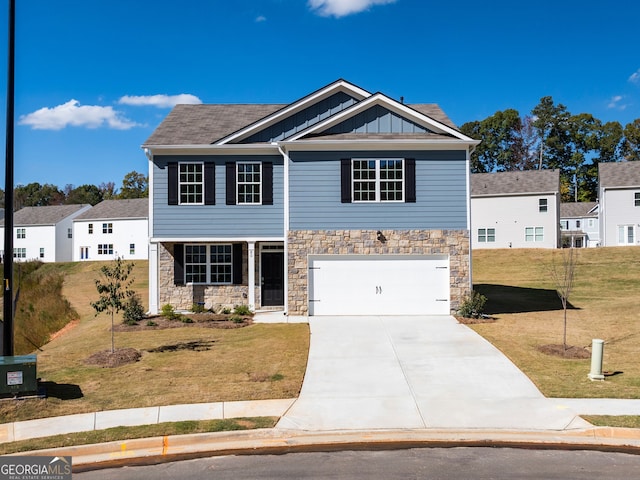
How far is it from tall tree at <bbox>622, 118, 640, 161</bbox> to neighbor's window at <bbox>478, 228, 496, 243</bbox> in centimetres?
4232

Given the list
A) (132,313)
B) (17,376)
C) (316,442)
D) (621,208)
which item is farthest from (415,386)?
(621,208)

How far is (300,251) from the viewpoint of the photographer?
762 inches

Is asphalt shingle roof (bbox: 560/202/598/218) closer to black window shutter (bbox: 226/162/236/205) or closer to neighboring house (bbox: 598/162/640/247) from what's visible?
neighboring house (bbox: 598/162/640/247)

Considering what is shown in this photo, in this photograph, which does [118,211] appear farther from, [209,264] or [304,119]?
[304,119]

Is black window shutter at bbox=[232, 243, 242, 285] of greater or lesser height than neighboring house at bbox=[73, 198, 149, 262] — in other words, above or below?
below

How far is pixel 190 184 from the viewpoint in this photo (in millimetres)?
20578

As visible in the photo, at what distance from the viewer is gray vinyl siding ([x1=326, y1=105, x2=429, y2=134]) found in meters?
19.8

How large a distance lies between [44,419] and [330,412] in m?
5.00

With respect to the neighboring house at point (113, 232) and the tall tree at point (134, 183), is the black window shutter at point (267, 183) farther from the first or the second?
the tall tree at point (134, 183)

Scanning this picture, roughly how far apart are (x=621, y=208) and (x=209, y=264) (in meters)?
36.0

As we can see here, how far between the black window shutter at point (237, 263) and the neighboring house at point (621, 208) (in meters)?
34.3

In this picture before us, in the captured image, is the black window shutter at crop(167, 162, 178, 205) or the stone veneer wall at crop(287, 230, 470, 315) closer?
the stone veneer wall at crop(287, 230, 470, 315)

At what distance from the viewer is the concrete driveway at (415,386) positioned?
9258mm

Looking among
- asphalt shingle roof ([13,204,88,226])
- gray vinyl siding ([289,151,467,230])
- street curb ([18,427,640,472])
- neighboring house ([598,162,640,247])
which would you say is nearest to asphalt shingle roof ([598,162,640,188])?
neighboring house ([598,162,640,247])
